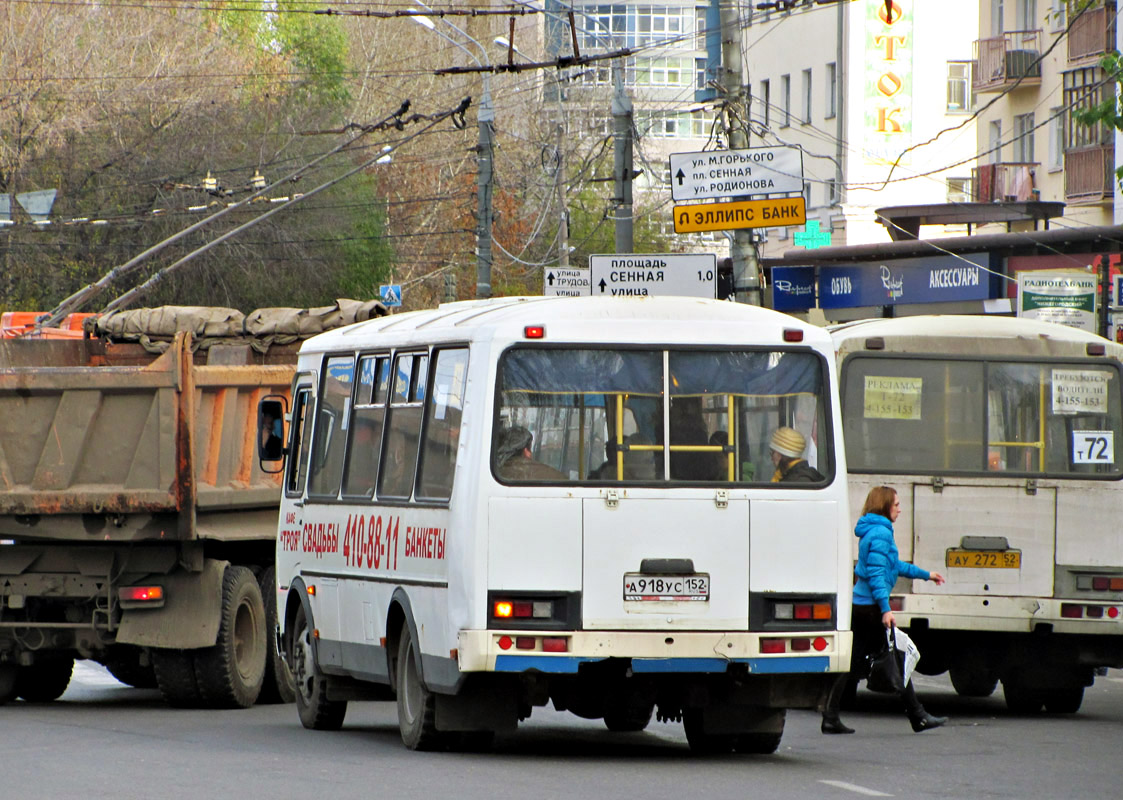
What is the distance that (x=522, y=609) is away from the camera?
1006cm

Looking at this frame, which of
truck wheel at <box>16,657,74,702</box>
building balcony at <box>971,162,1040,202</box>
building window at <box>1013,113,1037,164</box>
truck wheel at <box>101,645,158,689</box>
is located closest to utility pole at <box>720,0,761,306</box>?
truck wheel at <box>101,645,158,689</box>

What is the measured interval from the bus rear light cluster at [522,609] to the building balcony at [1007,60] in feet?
111

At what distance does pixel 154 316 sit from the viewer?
60.7ft

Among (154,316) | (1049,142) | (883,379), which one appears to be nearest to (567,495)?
(883,379)

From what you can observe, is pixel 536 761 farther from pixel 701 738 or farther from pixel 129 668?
pixel 129 668

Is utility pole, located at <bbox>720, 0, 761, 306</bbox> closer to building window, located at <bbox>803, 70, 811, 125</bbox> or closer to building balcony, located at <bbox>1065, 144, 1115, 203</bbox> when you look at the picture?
building balcony, located at <bbox>1065, 144, 1115, 203</bbox>

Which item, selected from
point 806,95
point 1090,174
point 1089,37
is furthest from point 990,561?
point 806,95

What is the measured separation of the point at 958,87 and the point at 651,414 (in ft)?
145

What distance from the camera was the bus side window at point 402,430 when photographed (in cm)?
1103

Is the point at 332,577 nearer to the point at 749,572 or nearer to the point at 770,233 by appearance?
the point at 749,572

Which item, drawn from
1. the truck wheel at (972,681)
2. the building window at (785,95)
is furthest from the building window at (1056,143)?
the truck wheel at (972,681)

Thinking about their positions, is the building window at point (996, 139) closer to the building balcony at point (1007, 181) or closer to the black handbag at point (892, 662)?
the building balcony at point (1007, 181)

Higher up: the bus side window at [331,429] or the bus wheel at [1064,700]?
the bus side window at [331,429]

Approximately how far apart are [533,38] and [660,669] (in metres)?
73.8
